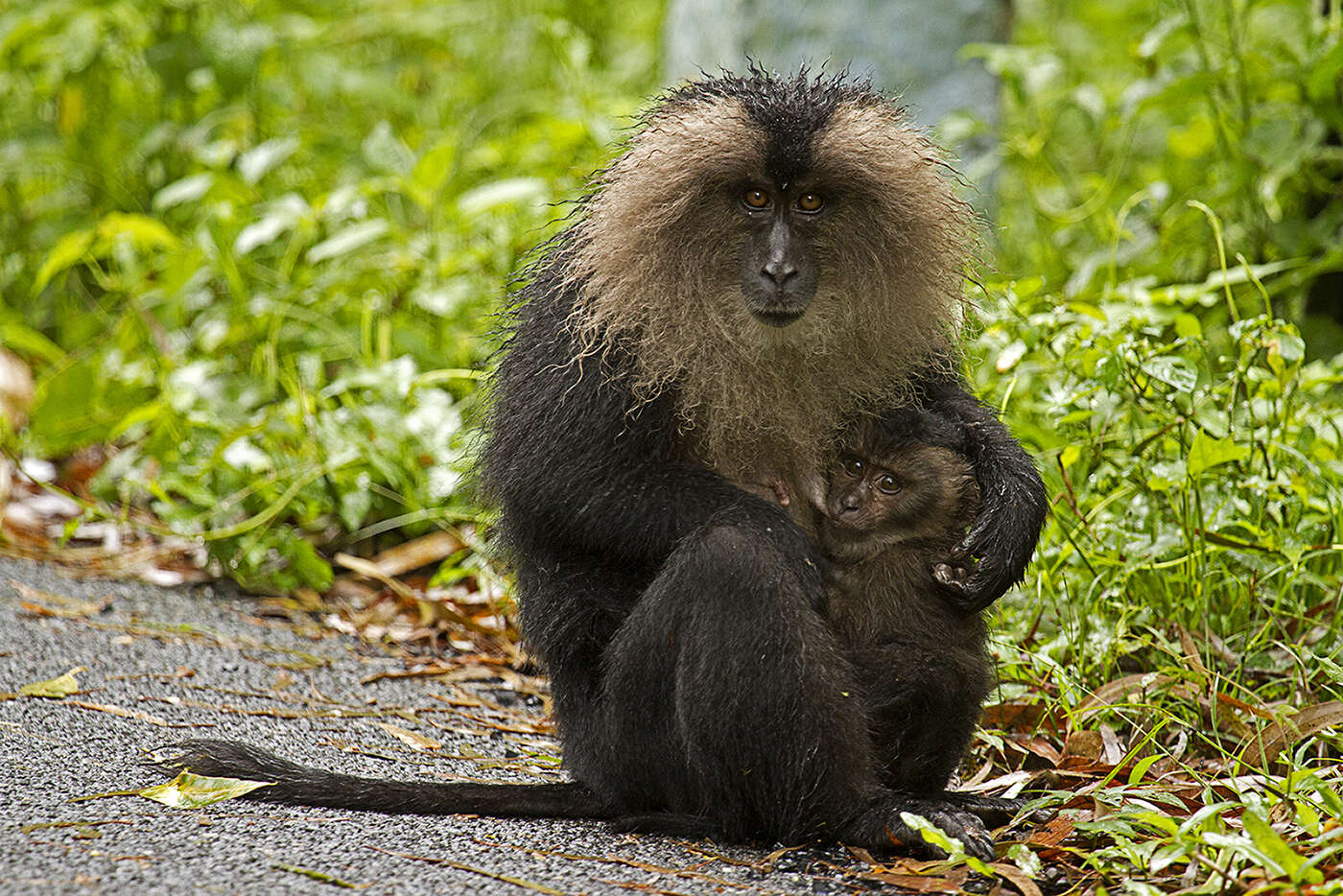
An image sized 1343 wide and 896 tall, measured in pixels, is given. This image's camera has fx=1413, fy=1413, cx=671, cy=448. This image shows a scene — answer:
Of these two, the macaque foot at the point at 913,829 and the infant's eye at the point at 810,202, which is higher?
the infant's eye at the point at 810,202

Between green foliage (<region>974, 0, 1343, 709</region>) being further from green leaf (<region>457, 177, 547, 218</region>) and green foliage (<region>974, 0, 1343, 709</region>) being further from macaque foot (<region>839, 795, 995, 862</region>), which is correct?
green leaf (<region>457, 177, 547, 218</region>)

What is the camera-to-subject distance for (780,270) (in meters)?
3.06

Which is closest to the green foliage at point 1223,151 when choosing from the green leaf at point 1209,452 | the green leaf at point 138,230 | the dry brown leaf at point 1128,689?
the green leaf at point 1209,452

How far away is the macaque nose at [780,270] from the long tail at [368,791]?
1.20 metres

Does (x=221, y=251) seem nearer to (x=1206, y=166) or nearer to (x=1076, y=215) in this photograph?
(x=1076, y=215)

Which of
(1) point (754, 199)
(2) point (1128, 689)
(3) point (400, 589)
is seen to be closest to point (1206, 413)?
(2) point (1128, 689)

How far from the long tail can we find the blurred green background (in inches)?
39.2

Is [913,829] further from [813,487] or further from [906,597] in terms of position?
[813,487]

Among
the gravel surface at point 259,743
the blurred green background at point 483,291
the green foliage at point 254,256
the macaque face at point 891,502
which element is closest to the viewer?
the gravel surface at point 259,743

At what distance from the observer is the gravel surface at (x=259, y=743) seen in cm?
250

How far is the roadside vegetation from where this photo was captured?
345 centimetres

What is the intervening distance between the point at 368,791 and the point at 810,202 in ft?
5.21

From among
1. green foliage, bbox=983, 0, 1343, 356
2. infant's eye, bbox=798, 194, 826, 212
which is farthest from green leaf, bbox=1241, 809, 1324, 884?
green foliage, bbox=983, 0, 1343, 356

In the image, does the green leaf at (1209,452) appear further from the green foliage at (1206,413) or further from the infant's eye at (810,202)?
the infant's eye at (810,202)
